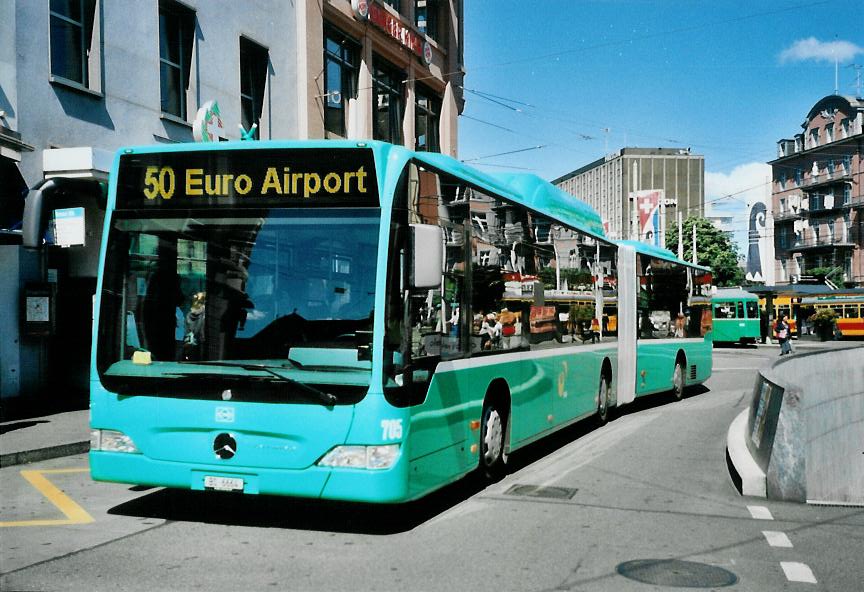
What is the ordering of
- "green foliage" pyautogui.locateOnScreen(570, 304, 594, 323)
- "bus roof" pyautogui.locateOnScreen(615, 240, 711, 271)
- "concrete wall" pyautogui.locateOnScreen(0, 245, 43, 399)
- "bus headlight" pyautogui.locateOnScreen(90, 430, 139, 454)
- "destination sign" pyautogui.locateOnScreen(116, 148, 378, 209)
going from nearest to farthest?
"destination sign" pyautogui.locateOnScreen(116, 148, 378, 209) → "bus headlight" pyautogui.locateOnScreen(90, 430, 139, 454) → "green foliage" pyautogui.locateOnScreen(570, 304, 594, 323) → "concrete wall" pyautogui.locateOnScreen(0, 245, 43, 399) → "bus roof" pyautogui.locateOnScreen(615, 240, 711, 271)

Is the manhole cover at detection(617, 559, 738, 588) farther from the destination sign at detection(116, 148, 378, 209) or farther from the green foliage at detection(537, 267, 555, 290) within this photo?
the green foliage at detection(537, 267, 555, 290)

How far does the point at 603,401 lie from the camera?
45.1 ft

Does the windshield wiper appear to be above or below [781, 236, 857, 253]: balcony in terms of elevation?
below

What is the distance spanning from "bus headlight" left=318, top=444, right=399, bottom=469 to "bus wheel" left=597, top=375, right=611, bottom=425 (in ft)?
25.0

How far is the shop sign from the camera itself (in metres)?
24.1

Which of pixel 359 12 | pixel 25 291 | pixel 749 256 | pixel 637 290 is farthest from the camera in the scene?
pixel 749 256

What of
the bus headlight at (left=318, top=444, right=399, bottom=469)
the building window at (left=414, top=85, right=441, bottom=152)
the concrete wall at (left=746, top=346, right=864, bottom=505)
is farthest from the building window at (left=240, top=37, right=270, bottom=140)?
the bus headlight at (left=318, top=444, right=399, bottom=469)

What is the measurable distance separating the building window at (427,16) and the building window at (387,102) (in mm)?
2933

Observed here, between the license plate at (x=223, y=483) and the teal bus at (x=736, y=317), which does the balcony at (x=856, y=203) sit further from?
the license plate at (x=223, y=483)

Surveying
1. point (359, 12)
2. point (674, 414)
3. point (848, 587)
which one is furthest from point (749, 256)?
point (848, 587)

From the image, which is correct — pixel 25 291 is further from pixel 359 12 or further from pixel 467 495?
pixel 359 12

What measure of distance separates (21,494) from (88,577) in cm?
336

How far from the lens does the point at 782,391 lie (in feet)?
27.6

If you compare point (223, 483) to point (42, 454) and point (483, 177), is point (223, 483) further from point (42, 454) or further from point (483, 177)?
point (42, 454)
